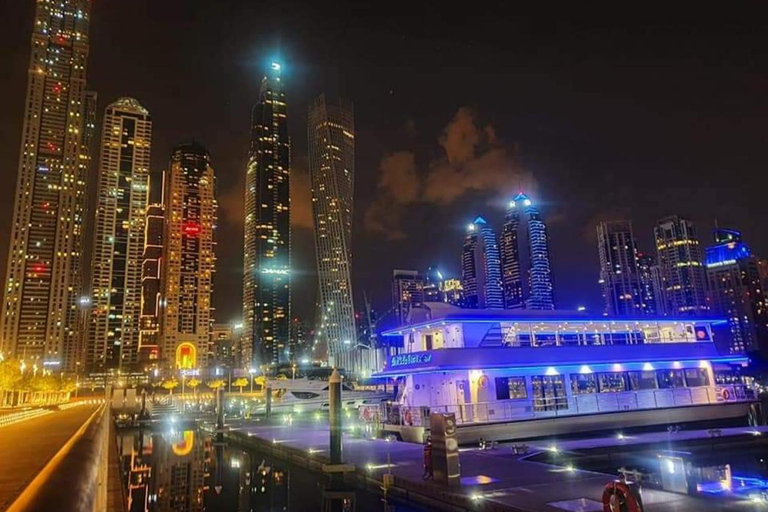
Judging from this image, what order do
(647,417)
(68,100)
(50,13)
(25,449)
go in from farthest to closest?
(50,13) < (68,100) < (647,417) < (25,449)

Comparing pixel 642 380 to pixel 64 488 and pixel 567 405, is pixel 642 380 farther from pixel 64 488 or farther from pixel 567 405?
pixel 64 488

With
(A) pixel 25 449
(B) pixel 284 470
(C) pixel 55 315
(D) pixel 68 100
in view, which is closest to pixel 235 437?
(B) pixel 284 470

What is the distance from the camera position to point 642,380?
2955 centimetres

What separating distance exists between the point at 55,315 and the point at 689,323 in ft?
490

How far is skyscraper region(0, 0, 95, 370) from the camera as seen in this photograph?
132750mm

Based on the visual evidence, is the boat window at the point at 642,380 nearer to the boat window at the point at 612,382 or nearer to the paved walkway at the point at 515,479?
the boat window at the point at 612,382

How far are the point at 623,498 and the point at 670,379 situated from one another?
24.6m

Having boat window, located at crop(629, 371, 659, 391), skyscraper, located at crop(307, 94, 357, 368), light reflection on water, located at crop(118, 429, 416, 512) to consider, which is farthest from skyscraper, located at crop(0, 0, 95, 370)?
boat window, located at crop(629, 371, 659, 391)

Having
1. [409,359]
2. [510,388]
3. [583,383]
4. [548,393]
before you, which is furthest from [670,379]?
[409,359]

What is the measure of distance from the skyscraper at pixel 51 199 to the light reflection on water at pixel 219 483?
407 feet

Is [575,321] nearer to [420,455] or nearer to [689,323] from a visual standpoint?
[689,323]

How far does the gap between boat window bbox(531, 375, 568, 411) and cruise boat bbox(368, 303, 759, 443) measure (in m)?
0.05

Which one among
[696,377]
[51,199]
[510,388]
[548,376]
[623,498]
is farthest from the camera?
[51,199]

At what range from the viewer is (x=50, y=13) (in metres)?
166
